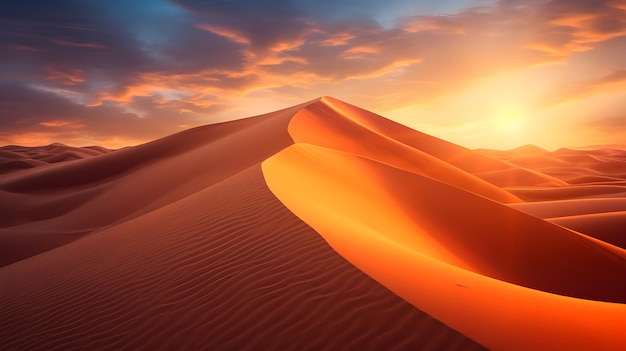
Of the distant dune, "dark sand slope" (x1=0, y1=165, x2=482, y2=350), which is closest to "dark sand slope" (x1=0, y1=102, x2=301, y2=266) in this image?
the distant dune

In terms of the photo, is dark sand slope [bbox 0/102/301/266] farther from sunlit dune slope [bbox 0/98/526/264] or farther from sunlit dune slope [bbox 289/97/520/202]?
sunlit dune slope [bbox 289/97/520/202]

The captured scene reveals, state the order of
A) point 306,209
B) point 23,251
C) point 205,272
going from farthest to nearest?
point 23,251 < point 306,209 < point 205,272

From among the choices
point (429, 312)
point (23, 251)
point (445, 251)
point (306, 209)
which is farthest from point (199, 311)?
point (23, 251)

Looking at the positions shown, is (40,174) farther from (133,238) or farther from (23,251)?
(133,238)

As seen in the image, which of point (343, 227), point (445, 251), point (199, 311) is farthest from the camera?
point (445, 251)

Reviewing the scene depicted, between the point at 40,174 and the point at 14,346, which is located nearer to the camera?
the point at 14,346

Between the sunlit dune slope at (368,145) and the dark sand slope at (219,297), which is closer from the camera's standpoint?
the dark sand slope at (219,297)

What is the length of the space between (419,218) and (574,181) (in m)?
37.7

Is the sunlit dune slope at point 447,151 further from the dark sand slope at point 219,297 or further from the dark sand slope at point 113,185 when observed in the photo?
the dark sand slope at point 219,297

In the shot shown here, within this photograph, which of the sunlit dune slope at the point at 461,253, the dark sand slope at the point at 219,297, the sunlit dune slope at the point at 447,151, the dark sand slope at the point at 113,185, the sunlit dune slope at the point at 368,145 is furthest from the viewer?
the sunlit dune slope at the point at 447,151

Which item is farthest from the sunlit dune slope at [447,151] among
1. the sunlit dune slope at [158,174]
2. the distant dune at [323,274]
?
the distant dune at [323,274]

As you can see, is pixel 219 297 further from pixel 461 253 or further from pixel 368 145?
pixel 368 145

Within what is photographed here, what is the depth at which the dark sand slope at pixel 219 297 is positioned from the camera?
3270 millimetres

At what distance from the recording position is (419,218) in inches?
355
